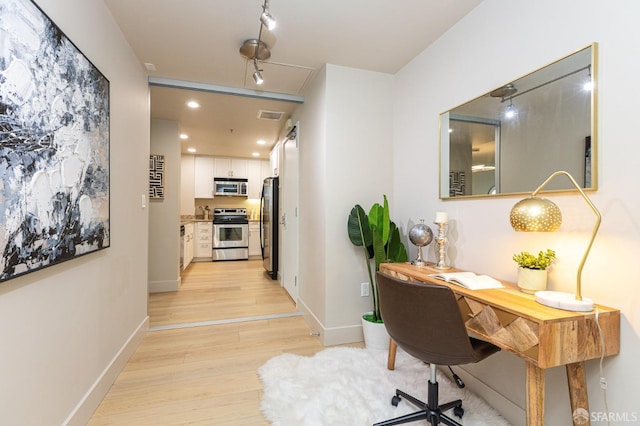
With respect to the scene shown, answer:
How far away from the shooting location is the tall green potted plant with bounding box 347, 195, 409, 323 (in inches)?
88.7

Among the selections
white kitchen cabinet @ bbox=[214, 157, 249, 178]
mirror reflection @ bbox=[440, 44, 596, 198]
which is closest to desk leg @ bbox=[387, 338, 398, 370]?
mirror reflection @ bbox=[440, 44, 596, 198]

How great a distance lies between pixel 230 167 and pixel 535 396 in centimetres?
643

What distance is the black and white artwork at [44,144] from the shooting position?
3.22 ft

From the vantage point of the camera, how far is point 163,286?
3.90m

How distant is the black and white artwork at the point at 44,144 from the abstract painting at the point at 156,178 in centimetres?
243

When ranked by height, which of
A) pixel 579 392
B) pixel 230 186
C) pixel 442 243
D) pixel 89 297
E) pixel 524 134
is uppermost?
pixel 230 186

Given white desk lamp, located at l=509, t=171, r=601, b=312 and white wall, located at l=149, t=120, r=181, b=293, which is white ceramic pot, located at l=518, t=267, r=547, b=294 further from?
white wall, located at l=149, t=120, r=181, b=293

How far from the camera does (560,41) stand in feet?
4.41

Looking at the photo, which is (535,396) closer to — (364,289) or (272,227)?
(364,289)

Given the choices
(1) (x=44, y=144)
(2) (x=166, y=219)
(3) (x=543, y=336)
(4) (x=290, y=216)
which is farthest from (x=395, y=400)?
(2) (x=166, y=219)

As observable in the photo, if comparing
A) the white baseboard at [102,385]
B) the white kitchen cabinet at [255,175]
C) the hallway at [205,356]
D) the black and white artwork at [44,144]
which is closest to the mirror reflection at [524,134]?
the hallway at [205,356]

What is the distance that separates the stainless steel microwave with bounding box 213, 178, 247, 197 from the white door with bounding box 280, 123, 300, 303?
2573mm

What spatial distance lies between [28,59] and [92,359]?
1538 mm

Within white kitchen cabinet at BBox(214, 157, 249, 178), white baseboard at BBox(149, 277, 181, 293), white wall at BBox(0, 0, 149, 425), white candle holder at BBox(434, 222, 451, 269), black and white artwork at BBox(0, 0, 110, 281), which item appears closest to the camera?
black and white artwork at BBox(0, 0, 110, 281)
